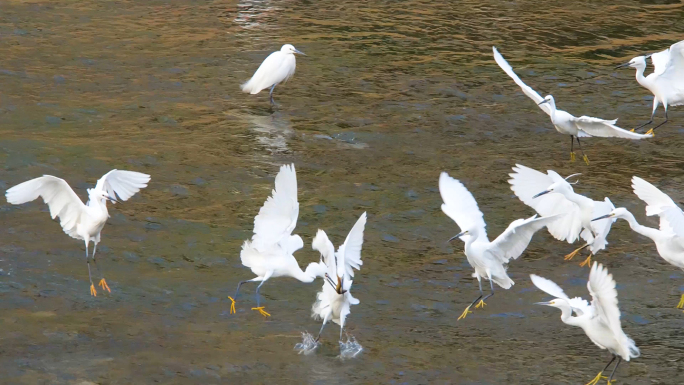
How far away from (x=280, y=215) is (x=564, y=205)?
2.97 meters

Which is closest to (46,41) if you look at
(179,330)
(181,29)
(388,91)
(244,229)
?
(181,29)

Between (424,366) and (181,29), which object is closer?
(424,366)

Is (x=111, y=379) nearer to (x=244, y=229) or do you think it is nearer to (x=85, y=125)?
(x=244, y=229)

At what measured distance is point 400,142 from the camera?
11.6 meters

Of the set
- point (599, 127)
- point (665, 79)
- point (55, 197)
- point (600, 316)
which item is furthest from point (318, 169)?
point (600, 316)

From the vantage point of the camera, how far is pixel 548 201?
30.3 feet

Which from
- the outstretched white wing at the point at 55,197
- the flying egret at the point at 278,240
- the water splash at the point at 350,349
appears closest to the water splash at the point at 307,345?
Answer: the water splash at the point at 350,349

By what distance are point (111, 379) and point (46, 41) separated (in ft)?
28.0

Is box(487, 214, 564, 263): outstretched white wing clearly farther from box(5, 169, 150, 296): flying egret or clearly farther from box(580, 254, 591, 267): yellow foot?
box(5, 169, 150, 296): flying egret

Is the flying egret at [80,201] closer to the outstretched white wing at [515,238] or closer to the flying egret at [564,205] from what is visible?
the outstretched white wing at [515,238]

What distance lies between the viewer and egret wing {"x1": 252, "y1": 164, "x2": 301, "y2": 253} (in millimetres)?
7426

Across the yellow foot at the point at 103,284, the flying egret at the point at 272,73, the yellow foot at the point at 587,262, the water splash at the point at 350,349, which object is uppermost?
the flying egret at the point at 272,73

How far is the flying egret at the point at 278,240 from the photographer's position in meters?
7.45

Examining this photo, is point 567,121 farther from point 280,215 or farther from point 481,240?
point 280,215
